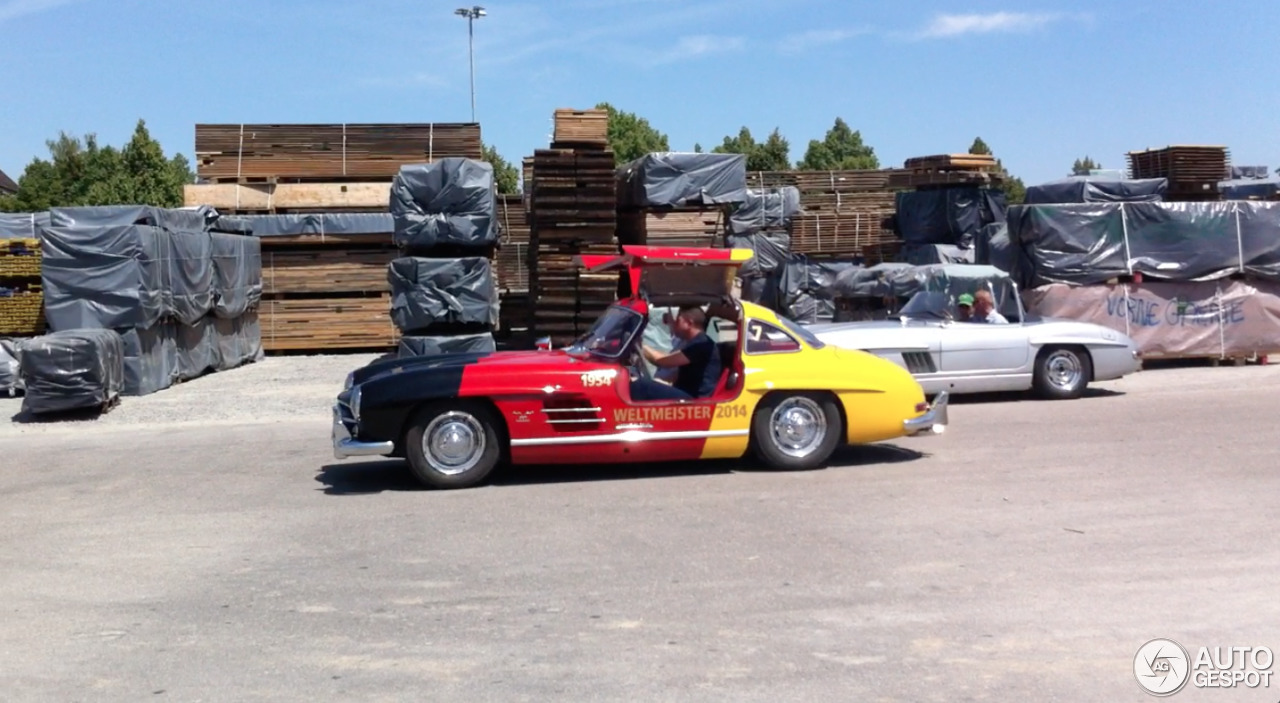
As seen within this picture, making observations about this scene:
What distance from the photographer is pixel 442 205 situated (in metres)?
18.1

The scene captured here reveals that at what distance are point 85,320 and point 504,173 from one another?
4462 cm

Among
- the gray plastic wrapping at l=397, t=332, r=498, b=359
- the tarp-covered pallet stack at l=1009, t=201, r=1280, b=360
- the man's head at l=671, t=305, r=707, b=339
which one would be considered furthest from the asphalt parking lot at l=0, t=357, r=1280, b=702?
the gray plastic wrapping at l=397, t=332, r=498, b=359

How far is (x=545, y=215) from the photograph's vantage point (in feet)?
57.3

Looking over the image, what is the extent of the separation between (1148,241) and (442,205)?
10319 mm

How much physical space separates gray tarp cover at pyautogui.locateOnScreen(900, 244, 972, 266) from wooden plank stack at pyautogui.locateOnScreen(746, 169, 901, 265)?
2158 mm

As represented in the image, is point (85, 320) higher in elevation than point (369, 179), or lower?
lower

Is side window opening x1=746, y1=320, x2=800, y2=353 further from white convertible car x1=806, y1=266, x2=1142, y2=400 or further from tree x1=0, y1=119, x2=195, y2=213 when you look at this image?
tree x1=0, y1=119, x2=195, y2=213

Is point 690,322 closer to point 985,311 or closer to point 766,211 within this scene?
point 985,311

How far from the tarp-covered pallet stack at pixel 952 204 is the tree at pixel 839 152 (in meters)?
43.2

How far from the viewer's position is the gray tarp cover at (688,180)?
18.7 metres

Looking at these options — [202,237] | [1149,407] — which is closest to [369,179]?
[202,237]

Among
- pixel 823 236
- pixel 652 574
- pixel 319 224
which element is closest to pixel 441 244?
pixel 319 224

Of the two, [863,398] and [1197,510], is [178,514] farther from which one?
[1197,510]

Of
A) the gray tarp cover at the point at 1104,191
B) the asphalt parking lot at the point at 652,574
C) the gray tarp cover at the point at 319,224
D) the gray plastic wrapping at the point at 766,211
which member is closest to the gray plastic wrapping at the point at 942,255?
the gray tarp cover at the point at 1104,191
